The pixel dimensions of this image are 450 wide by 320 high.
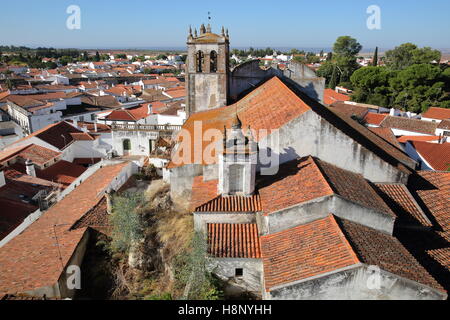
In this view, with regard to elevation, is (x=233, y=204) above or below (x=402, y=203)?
above

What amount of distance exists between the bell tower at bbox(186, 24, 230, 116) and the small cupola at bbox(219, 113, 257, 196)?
9.33 m

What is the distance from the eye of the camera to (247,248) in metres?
12.3

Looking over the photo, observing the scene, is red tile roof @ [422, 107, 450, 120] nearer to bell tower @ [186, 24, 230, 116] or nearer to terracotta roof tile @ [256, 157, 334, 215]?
bell tower @ [186, 24, 230, 116]

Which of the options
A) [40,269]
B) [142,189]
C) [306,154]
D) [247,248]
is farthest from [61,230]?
[306,154]

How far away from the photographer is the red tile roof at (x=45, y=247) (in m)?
12.4

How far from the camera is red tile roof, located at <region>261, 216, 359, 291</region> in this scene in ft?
31.7

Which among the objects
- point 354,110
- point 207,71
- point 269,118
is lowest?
point 354,110

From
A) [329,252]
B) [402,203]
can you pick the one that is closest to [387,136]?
[402,203]

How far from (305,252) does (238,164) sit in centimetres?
453

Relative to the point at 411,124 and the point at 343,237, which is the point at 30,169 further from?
the point at 411,124

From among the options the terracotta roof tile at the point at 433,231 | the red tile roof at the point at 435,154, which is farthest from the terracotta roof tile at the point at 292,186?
the red tile roof at the point at 435,154

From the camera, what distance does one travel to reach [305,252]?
10562 millimetres

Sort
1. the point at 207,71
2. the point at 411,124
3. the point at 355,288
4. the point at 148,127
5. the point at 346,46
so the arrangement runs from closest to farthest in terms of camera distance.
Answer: the point at 355,288 → the point at 207,71 → the point at 148,127 → the point at 411,124 → the point at 346,46
